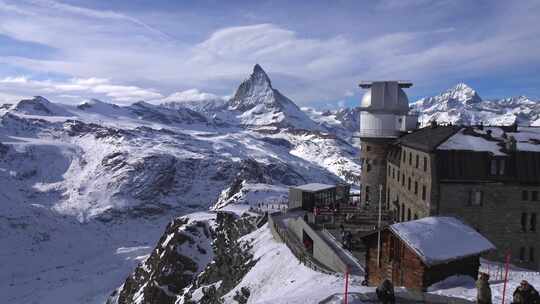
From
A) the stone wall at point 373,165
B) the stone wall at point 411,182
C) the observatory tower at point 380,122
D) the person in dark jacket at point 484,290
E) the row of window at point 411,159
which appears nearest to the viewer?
the person in dark jacket at point 484,290

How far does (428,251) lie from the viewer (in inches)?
935

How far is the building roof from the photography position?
123ft

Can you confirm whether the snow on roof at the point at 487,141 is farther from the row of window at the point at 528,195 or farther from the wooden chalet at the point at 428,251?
the wooden chalet at the point at 428,251

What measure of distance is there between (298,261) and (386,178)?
2213 cm

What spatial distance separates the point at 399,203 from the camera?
48.4 meters

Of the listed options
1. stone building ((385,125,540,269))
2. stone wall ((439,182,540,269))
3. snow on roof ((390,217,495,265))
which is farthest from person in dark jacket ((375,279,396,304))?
stone wall ((439,182,540,269))

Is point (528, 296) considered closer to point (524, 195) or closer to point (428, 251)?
point (428, 251)

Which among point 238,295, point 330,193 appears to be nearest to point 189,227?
point 330,193

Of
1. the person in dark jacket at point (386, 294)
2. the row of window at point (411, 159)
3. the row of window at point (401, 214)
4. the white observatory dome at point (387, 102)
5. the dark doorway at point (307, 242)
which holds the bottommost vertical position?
the dark doorway at point (307, 242)

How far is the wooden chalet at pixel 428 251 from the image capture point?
23766 mm

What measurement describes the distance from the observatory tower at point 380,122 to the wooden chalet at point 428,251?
27693mm

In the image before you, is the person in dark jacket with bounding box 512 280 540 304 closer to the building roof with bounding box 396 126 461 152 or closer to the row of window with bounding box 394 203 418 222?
the building roof with bounding box 396 126 461 152

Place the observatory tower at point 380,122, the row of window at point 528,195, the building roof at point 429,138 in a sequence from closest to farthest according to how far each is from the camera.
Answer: the row of window at point 528,195 < the building roof at point 429,138 < the observatory tower at point 380,122

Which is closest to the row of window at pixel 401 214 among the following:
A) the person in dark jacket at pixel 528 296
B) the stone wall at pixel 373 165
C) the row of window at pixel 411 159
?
the row of window at pixel 411 159
